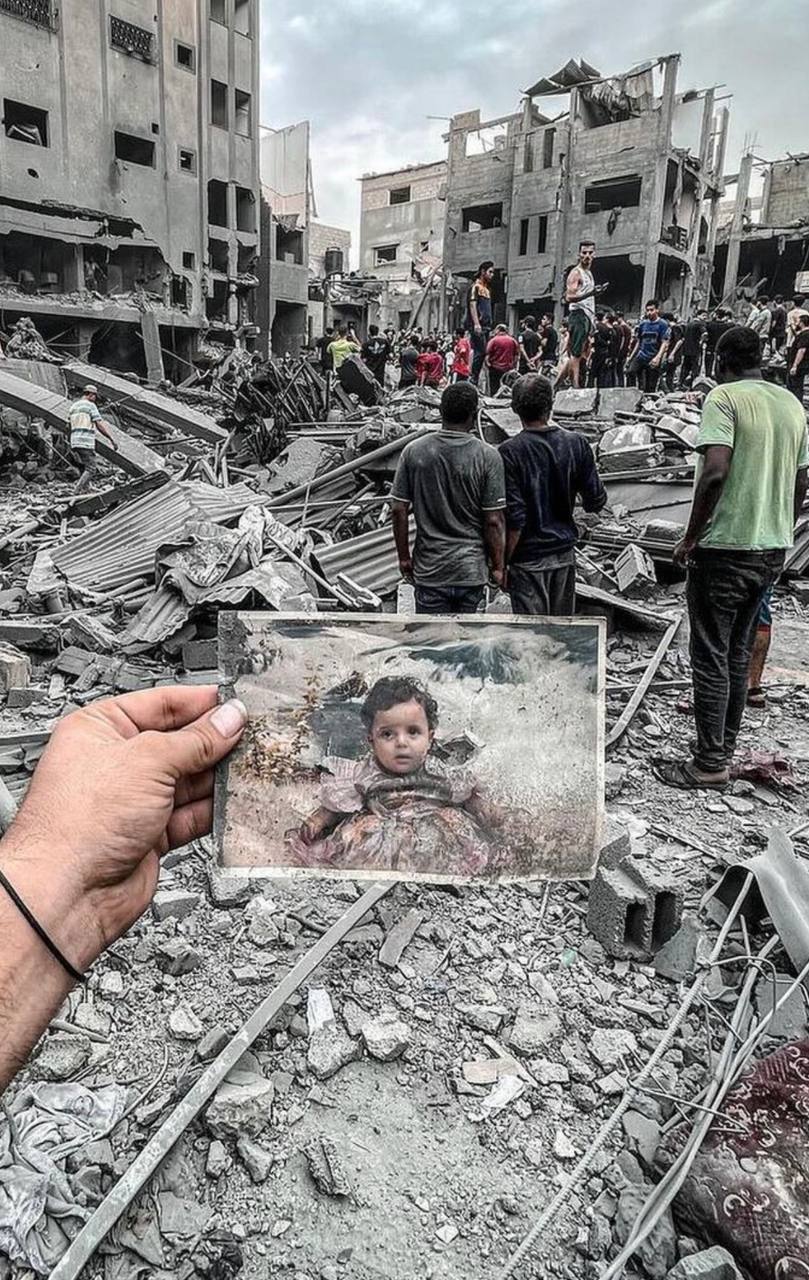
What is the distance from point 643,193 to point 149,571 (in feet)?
104

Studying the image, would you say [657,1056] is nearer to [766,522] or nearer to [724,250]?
[766,522]

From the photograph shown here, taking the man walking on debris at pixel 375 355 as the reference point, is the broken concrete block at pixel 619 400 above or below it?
below

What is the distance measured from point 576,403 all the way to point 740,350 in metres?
9.37

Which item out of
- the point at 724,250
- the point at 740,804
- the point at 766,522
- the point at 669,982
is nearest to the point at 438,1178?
the point at 669,982

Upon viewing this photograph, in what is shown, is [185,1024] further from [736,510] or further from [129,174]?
[129,174]

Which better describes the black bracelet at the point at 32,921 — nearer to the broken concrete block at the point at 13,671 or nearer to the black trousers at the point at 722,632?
the black trousers at the point at 722,632

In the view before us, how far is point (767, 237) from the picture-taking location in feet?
109

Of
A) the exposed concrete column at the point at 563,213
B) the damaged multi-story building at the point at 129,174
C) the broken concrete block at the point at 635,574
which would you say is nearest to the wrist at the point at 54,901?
the broken concrete block at the point at 635,574

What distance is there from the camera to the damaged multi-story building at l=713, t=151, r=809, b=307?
109ft

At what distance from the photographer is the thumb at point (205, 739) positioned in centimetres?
136

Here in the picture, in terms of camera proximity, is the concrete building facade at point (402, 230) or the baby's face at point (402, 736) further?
the concrete building facade at point (402, 230)

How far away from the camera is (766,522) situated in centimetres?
388

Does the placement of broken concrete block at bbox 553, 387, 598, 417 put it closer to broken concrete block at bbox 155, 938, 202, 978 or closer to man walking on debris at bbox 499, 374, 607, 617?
man walking on debris at bbox 499, 374, 607, 617

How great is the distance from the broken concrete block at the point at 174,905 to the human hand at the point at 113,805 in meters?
1.97
